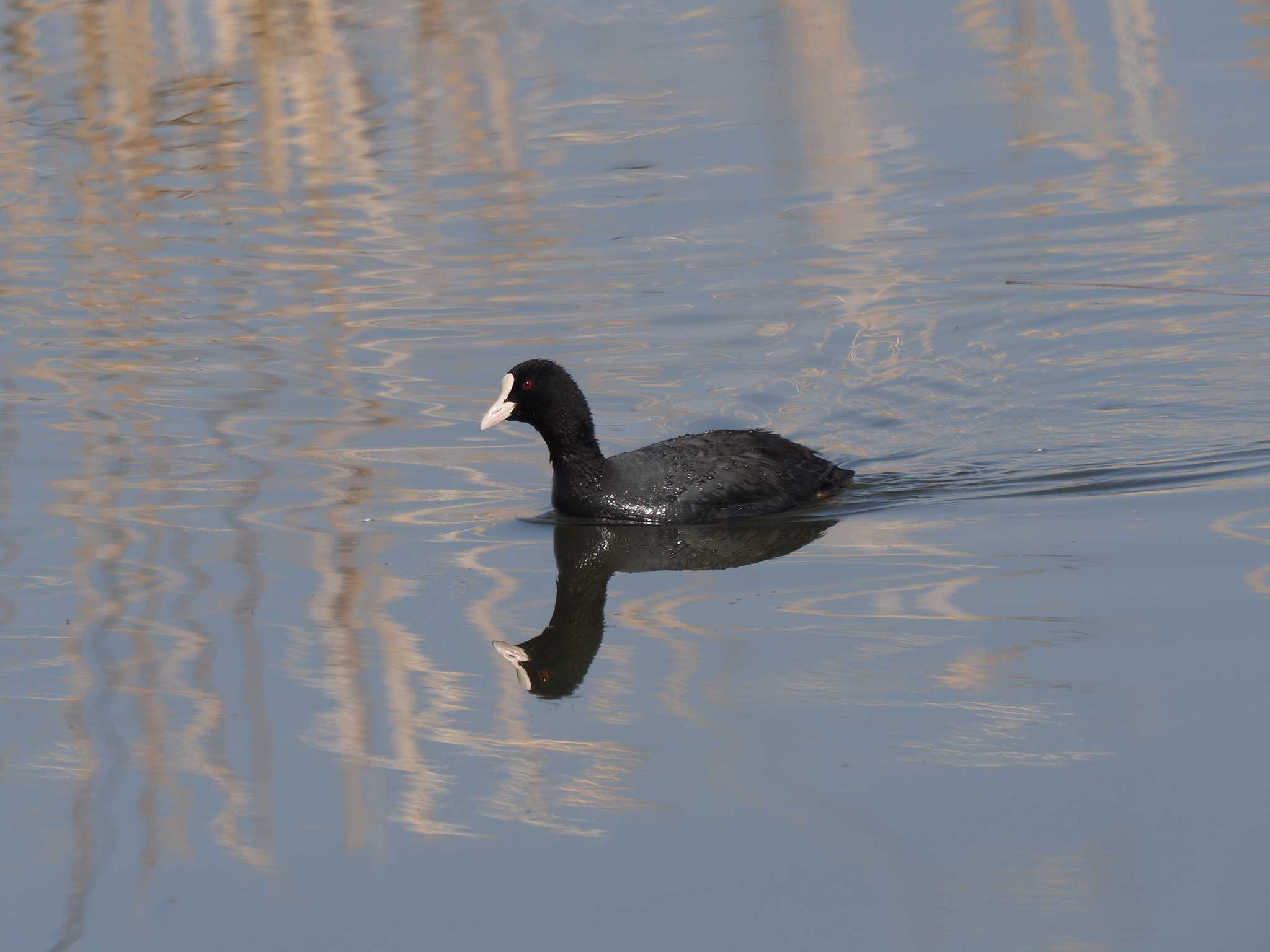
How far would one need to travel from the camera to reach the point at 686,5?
54.3 feet

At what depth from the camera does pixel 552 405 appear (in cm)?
689

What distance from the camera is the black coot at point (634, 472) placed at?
269 inches

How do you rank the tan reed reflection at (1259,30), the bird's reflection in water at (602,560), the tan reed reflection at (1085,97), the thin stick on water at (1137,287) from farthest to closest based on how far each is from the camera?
the tan reed reflection at (1259,30) → the tan reed reflection at (1085,97) → the thin stick on water at (1137,287) → the bird's reflection in water at (602,560)

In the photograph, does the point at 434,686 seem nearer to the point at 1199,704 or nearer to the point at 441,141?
the point at 1199,704

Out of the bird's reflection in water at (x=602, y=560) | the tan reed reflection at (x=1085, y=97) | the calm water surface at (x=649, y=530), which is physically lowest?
the bird's reflection in water at (x=602, y=560)

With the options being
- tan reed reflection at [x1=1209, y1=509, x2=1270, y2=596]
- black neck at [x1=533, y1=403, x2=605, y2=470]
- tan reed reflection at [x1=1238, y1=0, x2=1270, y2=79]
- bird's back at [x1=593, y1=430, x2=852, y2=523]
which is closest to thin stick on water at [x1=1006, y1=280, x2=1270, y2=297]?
bird's back at [x1=593, y1=430, x2=852, y2=523]

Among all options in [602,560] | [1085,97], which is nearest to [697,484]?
[602,560]

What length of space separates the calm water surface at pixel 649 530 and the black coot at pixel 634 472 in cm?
15

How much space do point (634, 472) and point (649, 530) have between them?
0.74ft

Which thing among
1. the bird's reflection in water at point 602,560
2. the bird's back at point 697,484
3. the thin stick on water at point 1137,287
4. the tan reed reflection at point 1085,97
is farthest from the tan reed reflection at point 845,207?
the bird's reflection in water at point 602,560

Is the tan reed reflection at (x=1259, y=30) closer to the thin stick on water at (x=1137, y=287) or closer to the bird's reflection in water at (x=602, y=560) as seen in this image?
the thin stick on water at (x=1137, y=287)

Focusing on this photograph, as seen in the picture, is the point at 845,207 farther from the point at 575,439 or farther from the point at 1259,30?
the point at 1259,30

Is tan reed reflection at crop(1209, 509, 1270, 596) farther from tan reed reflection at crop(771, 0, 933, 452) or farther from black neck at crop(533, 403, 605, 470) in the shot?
black neck at crop(533, 403, 605, 470)

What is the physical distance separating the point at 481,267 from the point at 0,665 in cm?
520
